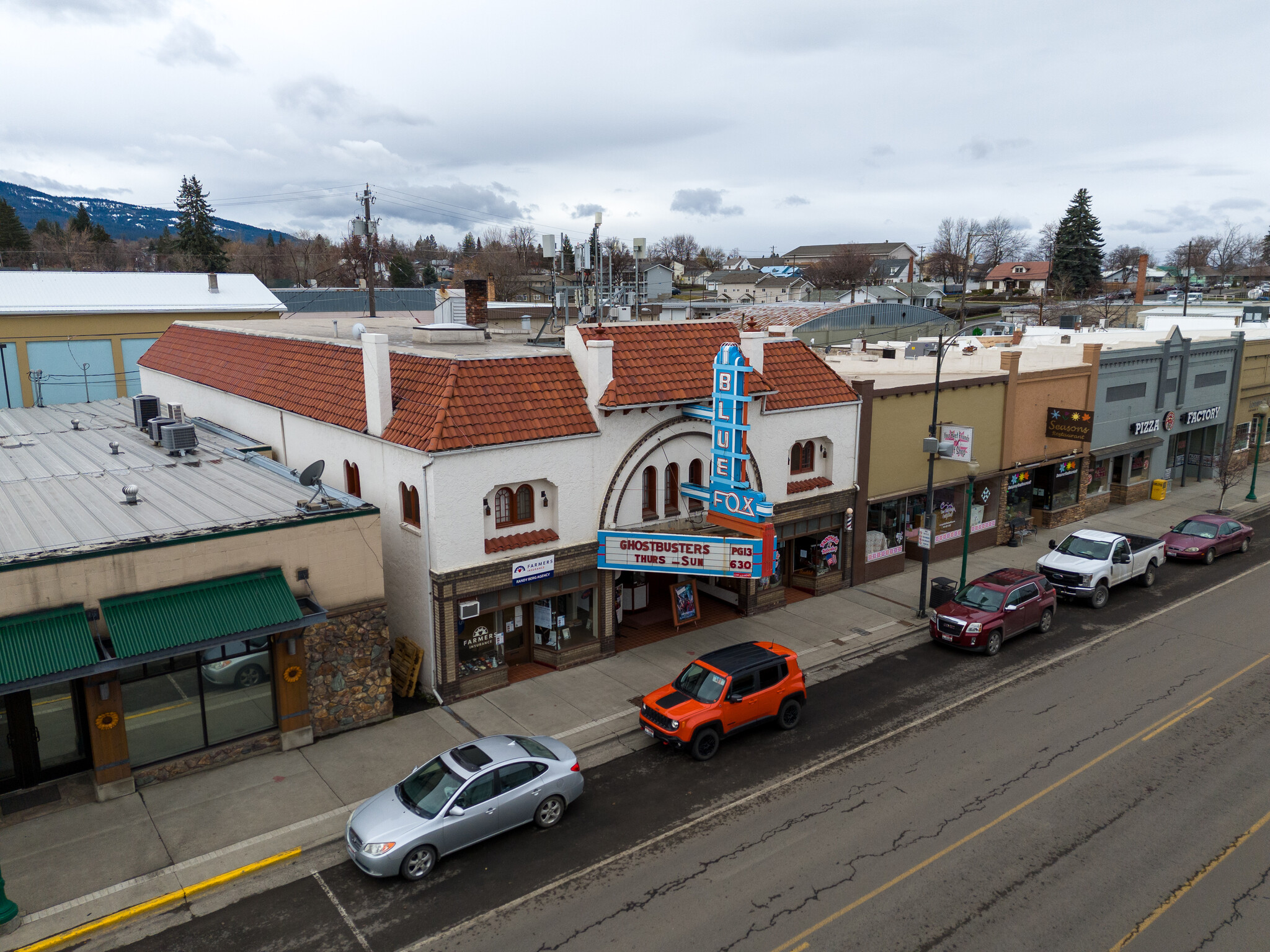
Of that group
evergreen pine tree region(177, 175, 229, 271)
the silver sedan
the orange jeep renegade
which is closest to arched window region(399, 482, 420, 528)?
the silver sedan

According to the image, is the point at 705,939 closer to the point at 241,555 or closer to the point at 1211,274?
the point at 241,555

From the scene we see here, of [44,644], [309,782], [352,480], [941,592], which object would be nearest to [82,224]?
[352,480]

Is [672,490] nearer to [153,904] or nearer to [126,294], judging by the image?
[153,904]

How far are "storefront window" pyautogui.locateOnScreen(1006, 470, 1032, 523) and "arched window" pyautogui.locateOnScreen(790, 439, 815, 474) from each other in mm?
10509

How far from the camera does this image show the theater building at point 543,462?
18.7 metres

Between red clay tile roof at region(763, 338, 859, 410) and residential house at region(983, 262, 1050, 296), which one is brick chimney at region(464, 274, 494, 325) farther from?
residential house at region(983, 262, 1050, 296)

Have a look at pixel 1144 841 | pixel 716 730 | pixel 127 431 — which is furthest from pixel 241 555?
pixel 1144 841

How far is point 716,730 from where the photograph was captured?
55.2 ft

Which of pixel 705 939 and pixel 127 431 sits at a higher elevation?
pixel 127 431

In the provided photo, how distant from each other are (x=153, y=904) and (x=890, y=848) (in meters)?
11.4

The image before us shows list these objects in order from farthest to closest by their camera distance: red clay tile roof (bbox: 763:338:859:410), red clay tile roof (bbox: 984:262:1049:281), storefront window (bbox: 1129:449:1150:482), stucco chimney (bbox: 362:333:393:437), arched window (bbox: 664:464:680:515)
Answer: red clay tile roof (bbox: 984:262:1049:281)
storefront window (bbox: 1129:449:1150:482)
red clay tile roof (bbox: 763:338:859:410)
arched window (bbox: 664:464:680:515)
stucco chimney (bbox: 362:333:393:437)

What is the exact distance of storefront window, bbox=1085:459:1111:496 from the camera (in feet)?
120

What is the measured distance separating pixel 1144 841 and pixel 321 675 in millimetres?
15214

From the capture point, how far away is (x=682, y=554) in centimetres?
2080
